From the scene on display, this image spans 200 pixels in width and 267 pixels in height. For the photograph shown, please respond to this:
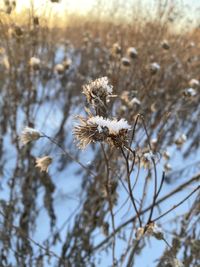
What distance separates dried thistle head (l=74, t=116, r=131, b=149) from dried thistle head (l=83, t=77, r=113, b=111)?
0.04 meters

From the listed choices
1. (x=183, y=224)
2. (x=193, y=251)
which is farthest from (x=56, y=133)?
(x=193, y=251)

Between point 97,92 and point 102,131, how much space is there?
10 cm

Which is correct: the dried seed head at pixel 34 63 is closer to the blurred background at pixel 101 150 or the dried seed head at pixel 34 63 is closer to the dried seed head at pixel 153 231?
the blurred background at pixel 101 150

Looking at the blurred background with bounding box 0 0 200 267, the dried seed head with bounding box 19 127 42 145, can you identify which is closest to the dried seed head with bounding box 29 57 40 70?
the blurred background with bounding box 0 0 200 267

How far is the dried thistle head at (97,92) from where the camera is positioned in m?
0.91

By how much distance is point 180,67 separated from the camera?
4.20 metres

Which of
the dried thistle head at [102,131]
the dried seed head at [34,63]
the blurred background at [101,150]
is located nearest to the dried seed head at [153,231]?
the blurred background at [101,150]

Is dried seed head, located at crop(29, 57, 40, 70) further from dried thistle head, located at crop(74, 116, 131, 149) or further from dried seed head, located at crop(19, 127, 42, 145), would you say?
dried thistle head, located at crop(74, 116, 131, 149)

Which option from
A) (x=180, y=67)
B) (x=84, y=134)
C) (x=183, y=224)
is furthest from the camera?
(x=180, y=67)

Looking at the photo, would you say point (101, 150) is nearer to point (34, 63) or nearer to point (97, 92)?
point (34, 63)

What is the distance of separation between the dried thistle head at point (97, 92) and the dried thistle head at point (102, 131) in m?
0.04

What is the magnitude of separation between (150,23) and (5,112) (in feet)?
4.38

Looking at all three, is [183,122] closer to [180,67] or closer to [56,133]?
[180,67]

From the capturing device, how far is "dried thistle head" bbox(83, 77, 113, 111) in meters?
0.91
